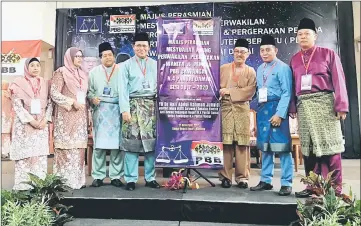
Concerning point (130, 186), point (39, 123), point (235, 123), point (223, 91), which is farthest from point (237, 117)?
point (39, 123)

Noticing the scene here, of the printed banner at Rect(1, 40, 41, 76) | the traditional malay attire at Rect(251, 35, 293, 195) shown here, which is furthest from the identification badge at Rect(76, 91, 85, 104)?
the traditional malay attire at Rect(251, 35, 293, 195)

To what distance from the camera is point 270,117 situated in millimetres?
3170

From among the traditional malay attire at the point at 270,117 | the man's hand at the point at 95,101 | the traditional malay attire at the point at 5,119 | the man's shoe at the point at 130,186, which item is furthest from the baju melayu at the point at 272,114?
the traditional malay attire at the point at 5,119

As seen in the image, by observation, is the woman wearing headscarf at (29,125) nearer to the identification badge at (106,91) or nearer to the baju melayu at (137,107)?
the identification badge at (106,91)

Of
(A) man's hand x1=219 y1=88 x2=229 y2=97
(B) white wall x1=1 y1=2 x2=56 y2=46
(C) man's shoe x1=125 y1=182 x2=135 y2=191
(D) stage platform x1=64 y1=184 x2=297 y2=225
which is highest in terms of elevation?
(B) white wall x1=1 y1=2 x2=56 y2=46

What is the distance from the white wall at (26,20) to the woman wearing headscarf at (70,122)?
0.48 m

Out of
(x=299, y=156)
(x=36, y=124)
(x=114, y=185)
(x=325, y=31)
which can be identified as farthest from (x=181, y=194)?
(x=325, y=31)

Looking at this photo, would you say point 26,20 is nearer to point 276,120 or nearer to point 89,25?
point 89,25

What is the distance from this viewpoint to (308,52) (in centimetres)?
301

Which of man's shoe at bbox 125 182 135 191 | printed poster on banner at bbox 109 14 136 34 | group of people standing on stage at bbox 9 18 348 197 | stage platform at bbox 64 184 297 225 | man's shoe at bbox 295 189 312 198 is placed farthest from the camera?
printed poster on banner at bbox 109 14 136 34

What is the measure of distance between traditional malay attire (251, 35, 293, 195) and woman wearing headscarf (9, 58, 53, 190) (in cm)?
212

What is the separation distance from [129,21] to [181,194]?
7.00ft

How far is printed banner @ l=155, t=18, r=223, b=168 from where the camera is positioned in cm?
321

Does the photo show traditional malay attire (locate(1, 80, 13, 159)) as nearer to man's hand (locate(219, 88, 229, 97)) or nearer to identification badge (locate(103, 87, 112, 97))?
identification badge (locate(103, 87, 112, 97))
